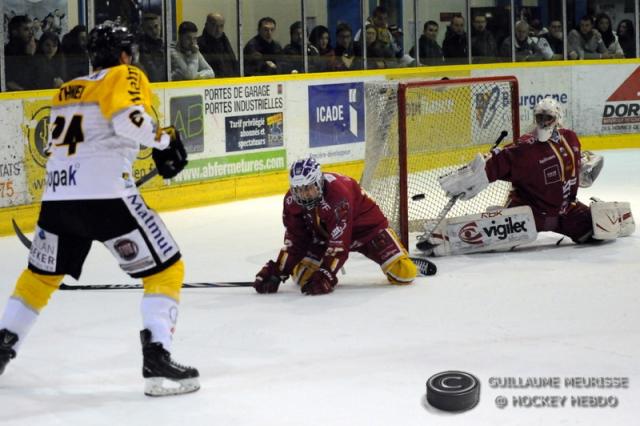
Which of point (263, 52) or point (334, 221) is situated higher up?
point (263, 52)

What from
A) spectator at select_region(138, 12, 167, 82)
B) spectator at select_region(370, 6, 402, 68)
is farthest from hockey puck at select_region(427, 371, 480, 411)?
spectator at select_region(370, 6, 402, 68)

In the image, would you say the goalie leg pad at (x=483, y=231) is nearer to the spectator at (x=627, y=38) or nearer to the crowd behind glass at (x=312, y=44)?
the crowd behind glass at (x=312, y=44)

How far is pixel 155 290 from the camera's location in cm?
391

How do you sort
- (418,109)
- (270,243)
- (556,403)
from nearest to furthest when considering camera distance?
(556,403), (270,243), (418,109)

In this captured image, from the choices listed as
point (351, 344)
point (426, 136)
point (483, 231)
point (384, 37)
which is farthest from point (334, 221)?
point (384, 37)

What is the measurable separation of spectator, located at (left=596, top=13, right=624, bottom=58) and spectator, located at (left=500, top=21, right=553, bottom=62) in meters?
0.69

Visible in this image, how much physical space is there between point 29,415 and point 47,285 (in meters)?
0.48

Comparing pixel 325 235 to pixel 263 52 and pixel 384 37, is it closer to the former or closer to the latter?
pixel 263 52

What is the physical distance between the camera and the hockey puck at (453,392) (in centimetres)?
361

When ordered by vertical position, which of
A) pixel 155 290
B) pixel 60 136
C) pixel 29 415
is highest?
pixel 60 136

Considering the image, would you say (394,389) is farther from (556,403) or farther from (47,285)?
(47,285)

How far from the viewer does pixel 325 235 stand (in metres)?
5.72

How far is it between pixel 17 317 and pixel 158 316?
1.70 ft

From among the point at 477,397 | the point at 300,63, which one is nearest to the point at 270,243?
the point at 300,63
